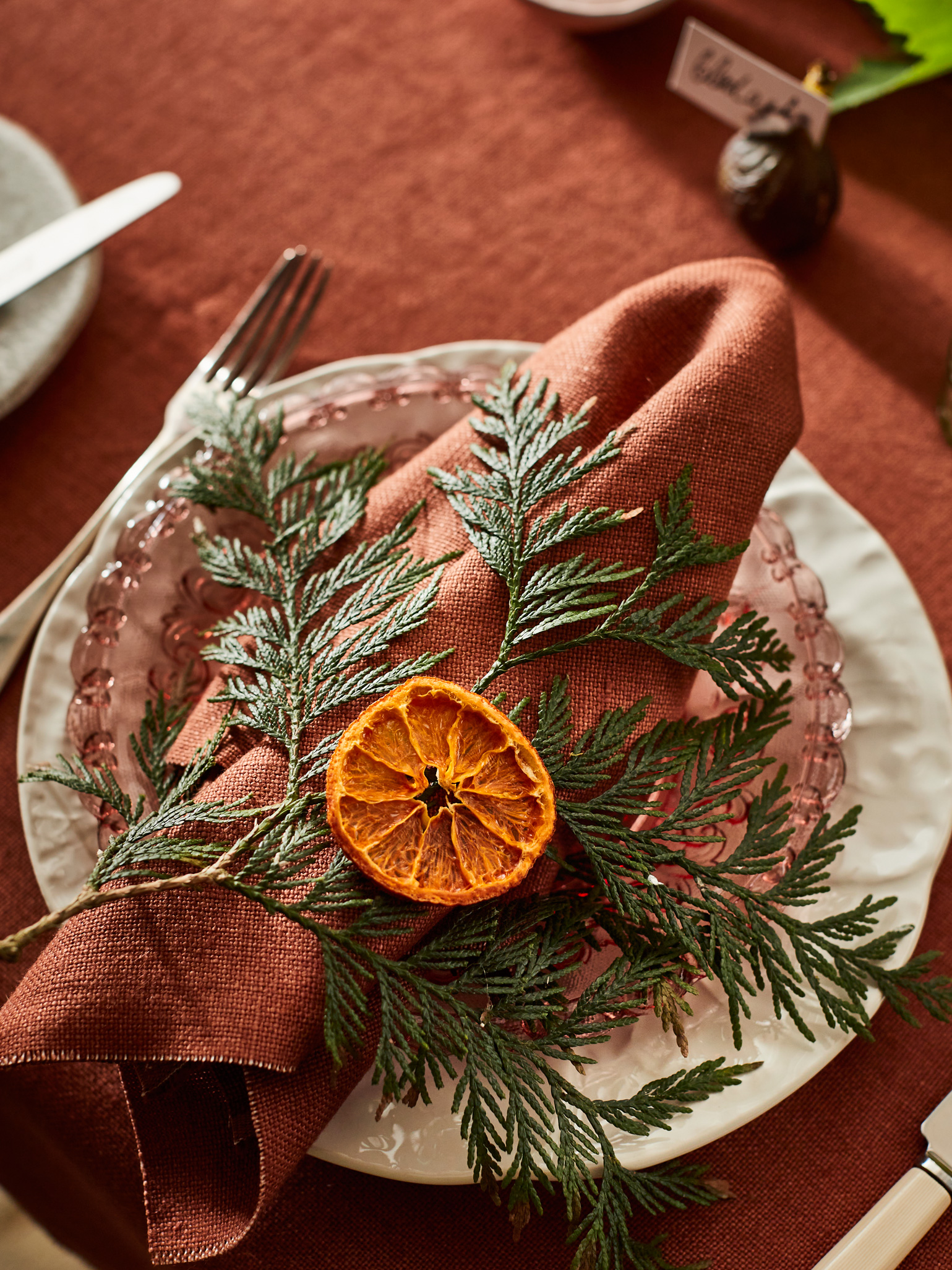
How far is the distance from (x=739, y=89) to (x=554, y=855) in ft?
3.39

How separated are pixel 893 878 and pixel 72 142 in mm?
1358

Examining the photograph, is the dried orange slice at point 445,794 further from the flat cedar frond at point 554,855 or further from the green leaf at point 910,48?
the green leaf at point 910,48

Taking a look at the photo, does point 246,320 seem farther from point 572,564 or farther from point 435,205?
point 572,564

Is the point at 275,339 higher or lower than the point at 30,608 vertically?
higher

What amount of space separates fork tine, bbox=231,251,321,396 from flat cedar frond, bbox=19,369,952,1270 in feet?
1.14

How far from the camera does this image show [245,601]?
86cm

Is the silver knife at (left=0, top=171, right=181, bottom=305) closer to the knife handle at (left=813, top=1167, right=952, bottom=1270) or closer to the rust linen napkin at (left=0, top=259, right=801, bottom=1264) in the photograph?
the rust linen napkin at (left=0, top=259, right=801, bottom=1264)

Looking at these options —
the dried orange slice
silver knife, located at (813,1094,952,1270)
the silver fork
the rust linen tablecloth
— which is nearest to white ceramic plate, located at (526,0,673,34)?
the rust linen tablecloth

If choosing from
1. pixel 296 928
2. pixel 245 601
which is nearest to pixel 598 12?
pixel 245 601

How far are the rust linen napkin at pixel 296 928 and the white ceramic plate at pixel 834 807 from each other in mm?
77

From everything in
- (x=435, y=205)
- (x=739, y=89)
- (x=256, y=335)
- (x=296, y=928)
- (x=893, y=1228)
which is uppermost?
(x=739, y=89)

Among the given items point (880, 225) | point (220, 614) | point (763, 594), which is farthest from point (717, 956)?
point (880, 225)

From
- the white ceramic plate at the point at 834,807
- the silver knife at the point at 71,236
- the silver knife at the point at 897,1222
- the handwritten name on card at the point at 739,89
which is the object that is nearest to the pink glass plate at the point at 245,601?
the white ceramic plate at the point at 834,807

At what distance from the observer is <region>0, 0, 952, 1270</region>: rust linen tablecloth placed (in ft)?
3.60
